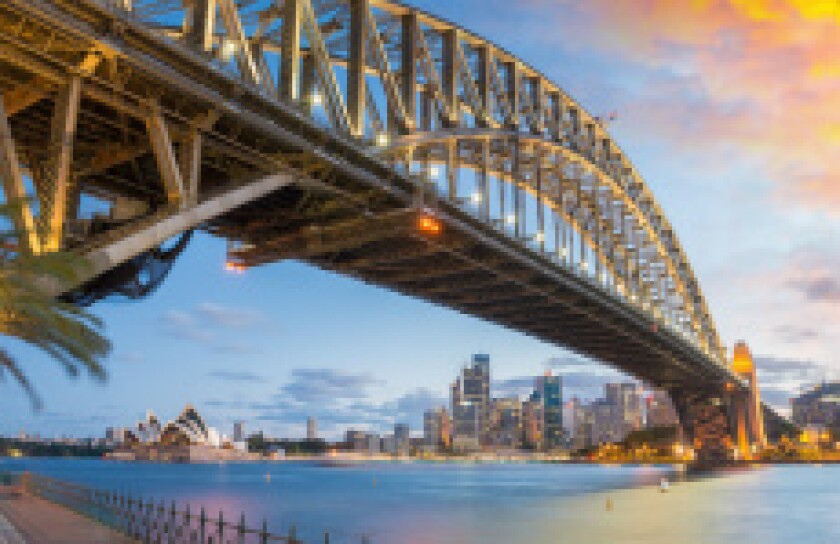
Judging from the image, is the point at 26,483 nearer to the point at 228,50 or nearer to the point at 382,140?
the point at 382,140

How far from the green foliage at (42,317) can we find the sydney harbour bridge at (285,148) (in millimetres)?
1690

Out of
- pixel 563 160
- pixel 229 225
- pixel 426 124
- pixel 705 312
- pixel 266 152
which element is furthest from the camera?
pixel 705 312

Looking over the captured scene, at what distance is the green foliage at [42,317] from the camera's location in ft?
43.9

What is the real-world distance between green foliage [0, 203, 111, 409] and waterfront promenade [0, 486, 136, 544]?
5.44m

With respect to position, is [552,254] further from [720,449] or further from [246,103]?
[720,449]

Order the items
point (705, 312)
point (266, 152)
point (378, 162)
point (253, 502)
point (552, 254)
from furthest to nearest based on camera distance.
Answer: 1. point (705, 312)
2. point (253, 502)
3. point (552, 254)
4. point (378, 162)
5. point (266, 152)

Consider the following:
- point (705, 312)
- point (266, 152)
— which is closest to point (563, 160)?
point (266, 152)

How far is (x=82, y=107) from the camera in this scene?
22047 millimetres

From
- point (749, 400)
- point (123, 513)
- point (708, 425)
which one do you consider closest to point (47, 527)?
point (123, 513)

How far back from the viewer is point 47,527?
87.2 feet

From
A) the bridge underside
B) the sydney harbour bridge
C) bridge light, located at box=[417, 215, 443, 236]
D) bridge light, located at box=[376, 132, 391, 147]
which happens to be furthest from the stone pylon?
bridge light, located at box=[376, 132, 391, 147]

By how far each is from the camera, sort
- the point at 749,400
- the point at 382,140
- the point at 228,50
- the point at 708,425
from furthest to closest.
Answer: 1. the point at 749,400
2. the point at 708,425
3. the point at 382,140
4. the point at 228,50

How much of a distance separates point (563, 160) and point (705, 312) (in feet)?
167

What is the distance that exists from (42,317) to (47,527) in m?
16.0
